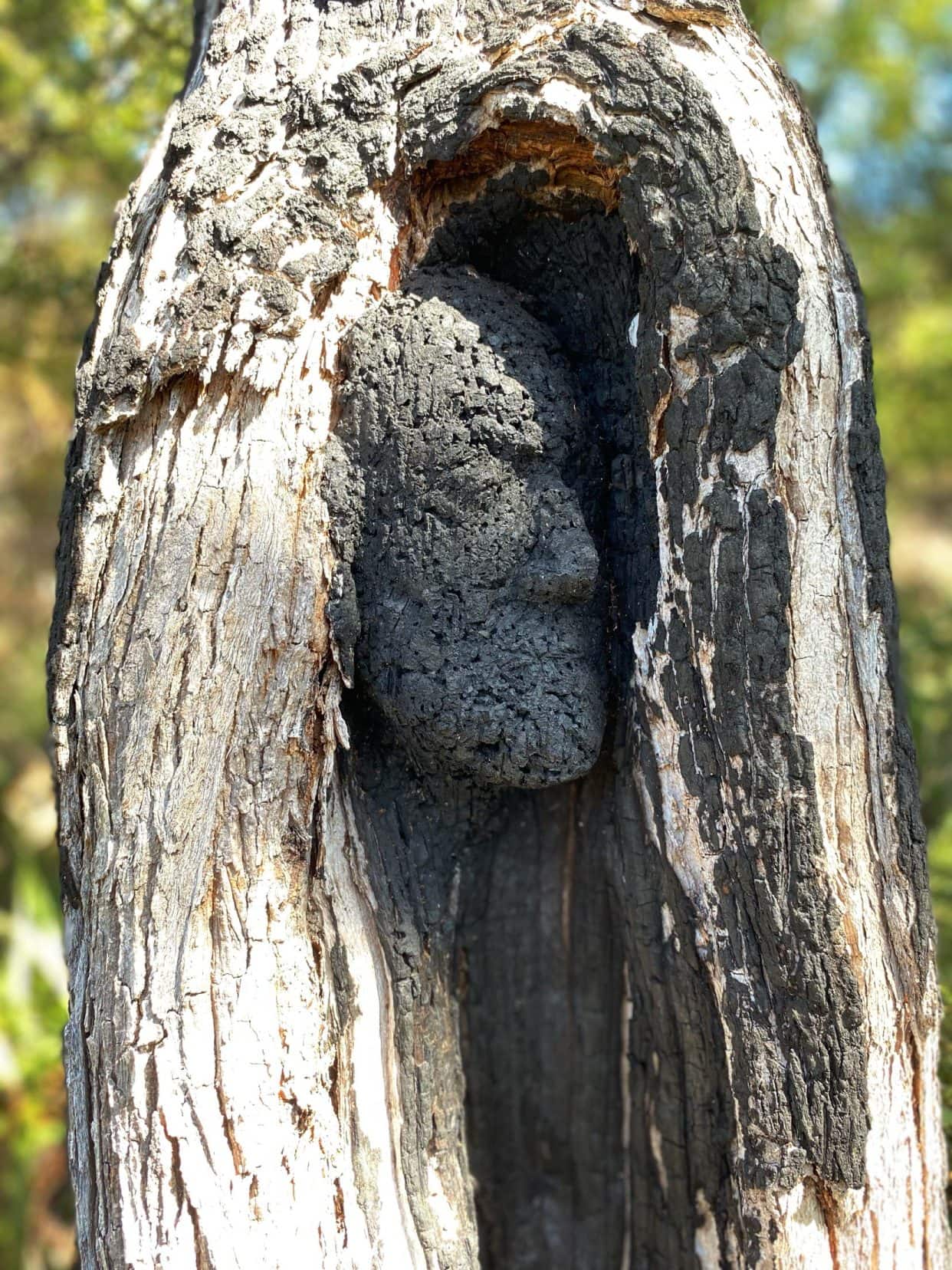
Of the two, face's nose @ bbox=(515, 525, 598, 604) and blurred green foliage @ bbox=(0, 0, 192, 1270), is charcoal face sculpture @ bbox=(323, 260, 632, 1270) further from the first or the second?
blurred green foliage @ bbox=(0, 0, 192, 1270)

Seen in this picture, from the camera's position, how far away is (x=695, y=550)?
1.35 meters

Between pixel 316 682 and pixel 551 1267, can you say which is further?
pixel 551 1267

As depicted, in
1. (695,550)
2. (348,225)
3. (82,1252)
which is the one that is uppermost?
(348,225)

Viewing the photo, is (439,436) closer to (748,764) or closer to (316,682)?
(316,682)

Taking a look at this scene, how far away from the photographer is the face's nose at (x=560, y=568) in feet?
4.58

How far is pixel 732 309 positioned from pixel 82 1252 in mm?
1570

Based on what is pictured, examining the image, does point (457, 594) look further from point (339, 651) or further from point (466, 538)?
point (339, 651)

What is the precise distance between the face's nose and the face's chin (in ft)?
0.11

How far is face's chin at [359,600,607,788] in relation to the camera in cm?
141

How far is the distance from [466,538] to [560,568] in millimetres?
143

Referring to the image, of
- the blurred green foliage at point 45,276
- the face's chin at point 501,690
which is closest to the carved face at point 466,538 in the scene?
the face's chin at point 501,690

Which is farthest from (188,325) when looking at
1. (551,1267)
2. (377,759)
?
(551,1267)

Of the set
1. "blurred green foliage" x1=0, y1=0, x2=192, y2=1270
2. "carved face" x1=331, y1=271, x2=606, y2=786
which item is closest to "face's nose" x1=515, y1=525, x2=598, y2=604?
"carved face" x1=331, y1=271, x2=606, y2=786

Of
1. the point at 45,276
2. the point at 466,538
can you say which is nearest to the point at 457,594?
the point at 466,538
